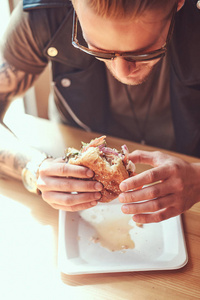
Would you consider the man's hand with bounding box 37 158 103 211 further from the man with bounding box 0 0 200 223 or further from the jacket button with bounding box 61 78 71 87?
the jacket button with bounding box 61 78 71 87

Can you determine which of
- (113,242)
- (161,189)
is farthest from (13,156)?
(161,189)

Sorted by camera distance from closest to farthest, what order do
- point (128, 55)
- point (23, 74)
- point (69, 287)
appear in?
point (128, 55), point (69, 287), point (23, 74)

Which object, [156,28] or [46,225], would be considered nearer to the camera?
[156,28]

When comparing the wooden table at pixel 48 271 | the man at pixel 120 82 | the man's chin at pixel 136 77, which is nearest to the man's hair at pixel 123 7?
the man at pixel 120 82

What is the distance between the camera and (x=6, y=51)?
1.63 m

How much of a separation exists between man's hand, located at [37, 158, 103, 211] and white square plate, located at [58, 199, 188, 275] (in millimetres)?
135

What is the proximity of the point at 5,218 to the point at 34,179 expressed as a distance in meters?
0.22

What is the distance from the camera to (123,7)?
88cm

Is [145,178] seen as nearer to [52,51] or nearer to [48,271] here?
[48,271]

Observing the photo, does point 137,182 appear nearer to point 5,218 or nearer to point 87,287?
point 87,287

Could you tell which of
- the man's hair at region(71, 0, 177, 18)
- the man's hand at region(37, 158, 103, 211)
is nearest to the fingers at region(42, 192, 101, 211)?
the man's hand at region(37, 158, 103, 211)

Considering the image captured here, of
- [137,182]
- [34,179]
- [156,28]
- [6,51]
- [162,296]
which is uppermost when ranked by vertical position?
[156,28]

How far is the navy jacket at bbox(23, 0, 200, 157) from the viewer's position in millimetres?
1495

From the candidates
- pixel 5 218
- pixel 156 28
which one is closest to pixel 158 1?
pixel 156 28
